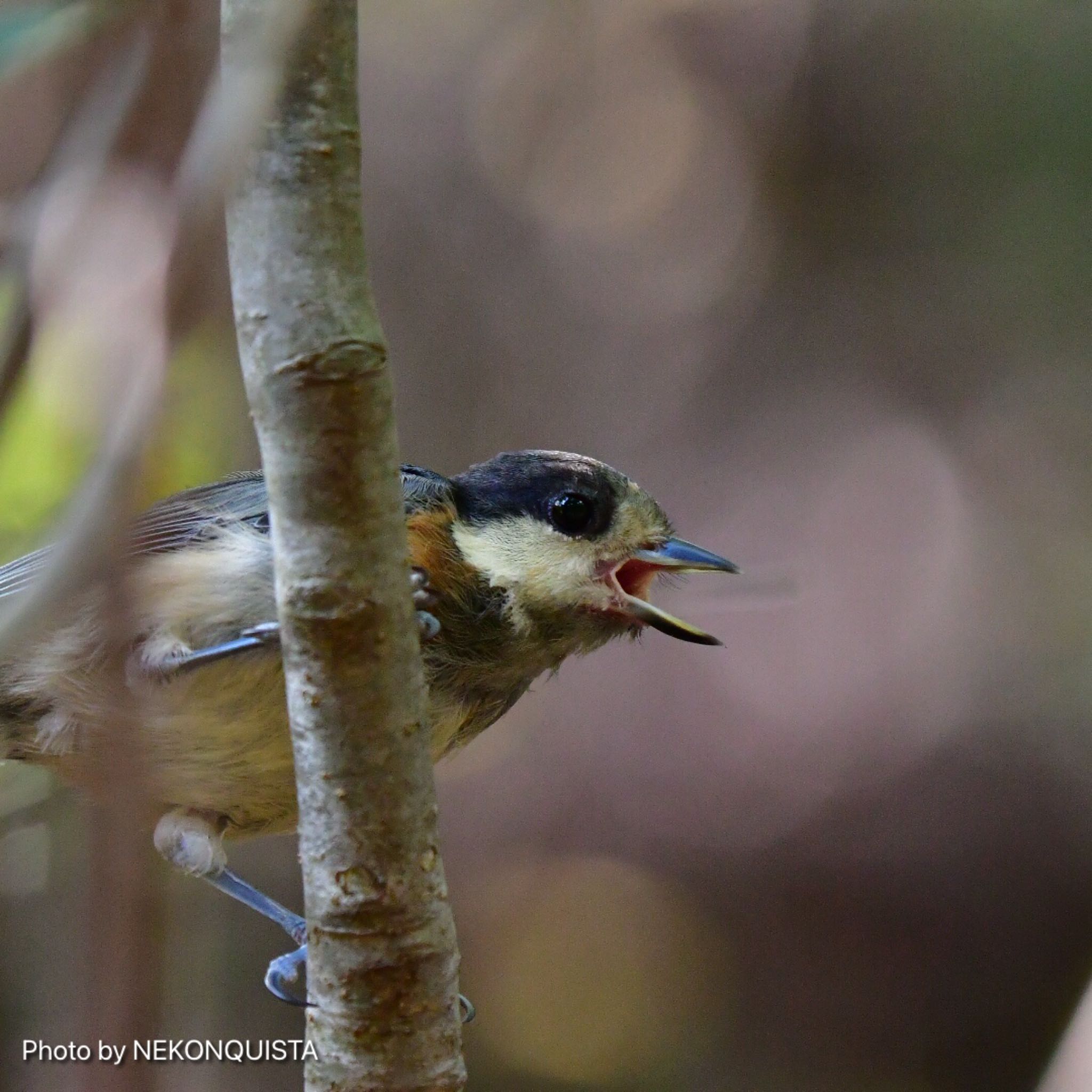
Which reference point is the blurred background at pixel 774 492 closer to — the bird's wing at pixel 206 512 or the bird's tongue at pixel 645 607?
the bird's tongue at pixel 645 607

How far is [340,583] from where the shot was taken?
4.42 feet

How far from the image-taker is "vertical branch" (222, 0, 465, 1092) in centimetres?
129

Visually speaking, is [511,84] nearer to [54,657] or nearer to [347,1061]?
[54,657]

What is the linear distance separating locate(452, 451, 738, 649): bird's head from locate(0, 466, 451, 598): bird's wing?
87 mm

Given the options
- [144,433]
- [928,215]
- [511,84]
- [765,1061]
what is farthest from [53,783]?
[928,215]

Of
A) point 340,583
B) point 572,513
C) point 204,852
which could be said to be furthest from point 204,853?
point 340,583

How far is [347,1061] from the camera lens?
151cm

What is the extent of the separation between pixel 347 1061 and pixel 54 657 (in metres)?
1.01

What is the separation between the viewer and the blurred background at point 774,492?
13.4ft

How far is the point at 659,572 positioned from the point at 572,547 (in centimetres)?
22

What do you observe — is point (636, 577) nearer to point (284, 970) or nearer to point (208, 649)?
point (208, 649)

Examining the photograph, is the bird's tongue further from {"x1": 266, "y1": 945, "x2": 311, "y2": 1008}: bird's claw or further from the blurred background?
the blurred background

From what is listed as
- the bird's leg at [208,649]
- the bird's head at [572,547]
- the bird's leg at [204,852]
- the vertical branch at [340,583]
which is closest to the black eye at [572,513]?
the bird's head at [572,547]

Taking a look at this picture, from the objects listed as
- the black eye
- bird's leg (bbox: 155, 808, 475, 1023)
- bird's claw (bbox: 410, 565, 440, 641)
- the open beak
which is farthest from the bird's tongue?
bird's leg (bbox: 155, 808, 475, 1023)
